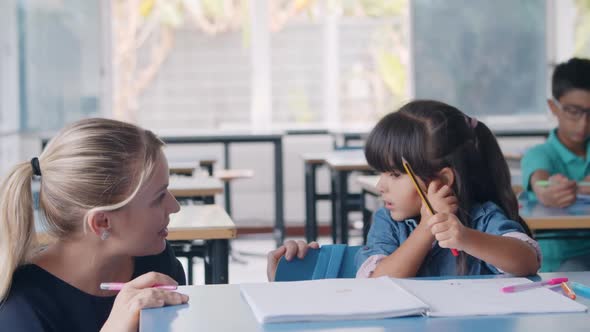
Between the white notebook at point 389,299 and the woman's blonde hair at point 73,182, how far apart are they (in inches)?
11.5

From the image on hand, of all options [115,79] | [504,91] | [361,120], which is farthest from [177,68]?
[504,91]

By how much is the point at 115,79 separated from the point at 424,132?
21.3 ft

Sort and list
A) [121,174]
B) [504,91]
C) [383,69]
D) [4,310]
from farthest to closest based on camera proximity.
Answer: [383,69] < [504,91] < [121,174] < [4,310]

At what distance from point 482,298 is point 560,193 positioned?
139 centimetres

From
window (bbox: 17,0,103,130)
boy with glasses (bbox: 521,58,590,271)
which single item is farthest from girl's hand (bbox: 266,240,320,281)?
window (bbox: 17,0,103,130)

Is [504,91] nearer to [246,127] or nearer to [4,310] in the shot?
[246,127]

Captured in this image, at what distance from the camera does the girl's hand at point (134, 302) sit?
1.16 metres

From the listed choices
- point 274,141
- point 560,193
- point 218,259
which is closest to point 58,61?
point 274,141

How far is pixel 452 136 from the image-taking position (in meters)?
1.74

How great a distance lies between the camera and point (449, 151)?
Answer: 1739 mm

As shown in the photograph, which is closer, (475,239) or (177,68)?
(475,239)

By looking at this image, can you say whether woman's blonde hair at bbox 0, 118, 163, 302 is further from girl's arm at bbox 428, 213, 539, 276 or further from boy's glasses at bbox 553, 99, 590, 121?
boy's glasses at bbox 553, 99, 590, 121

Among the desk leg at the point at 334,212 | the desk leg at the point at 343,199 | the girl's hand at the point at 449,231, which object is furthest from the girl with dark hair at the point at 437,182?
the desk leg at the point at 334,212

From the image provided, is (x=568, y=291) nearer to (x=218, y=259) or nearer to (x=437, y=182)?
(x=437, y=182)
